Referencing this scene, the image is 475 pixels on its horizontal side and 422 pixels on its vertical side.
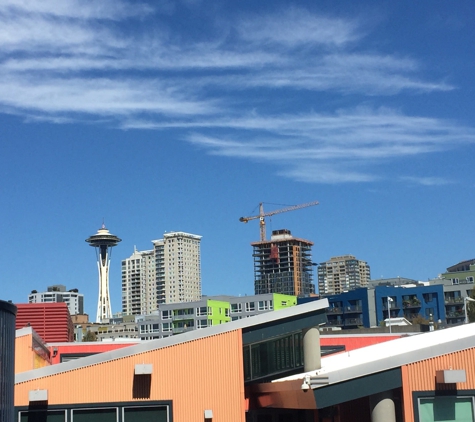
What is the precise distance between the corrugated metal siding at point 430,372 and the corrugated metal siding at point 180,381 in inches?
233

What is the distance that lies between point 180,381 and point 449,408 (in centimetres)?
798

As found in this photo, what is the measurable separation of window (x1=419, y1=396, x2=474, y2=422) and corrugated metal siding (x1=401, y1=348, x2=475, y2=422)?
0.97 ft

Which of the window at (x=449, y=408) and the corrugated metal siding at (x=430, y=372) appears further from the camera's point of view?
the window at (x=449, y=408)

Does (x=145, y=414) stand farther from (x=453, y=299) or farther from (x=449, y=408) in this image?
(x=453, y=299)

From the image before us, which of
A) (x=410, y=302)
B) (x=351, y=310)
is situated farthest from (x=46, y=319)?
(x=351, y=310)

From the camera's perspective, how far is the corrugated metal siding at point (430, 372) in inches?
766

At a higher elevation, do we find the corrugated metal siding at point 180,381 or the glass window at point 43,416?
the corrugated metal siding at point 180,381

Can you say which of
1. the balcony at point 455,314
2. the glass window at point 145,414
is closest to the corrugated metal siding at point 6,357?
the glass window at point 145,414

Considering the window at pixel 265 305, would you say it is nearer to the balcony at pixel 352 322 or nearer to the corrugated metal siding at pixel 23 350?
the balcony at pixel 352 322

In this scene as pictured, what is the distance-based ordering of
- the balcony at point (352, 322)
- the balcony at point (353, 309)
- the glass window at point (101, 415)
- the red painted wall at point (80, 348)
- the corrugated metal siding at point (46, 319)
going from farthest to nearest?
the balcony at point (353, 309) < the balcony at point (352, 322) < the corrugated metal siding at point (46, 319) < the red painted wall at point (80, 348) < the glass window at point (101, 415)

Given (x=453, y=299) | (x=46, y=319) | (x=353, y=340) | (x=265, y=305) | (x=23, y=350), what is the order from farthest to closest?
(x=265, y=305) < (x=453, y=299) < (x=46, y=319) < (x=353, y=340) < (x=23, y=350)

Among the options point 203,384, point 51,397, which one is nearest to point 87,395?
point 51,397

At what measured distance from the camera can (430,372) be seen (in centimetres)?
1964

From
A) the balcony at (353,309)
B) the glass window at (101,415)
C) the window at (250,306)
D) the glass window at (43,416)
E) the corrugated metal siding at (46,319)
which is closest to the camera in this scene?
the glass window at (43,416)
